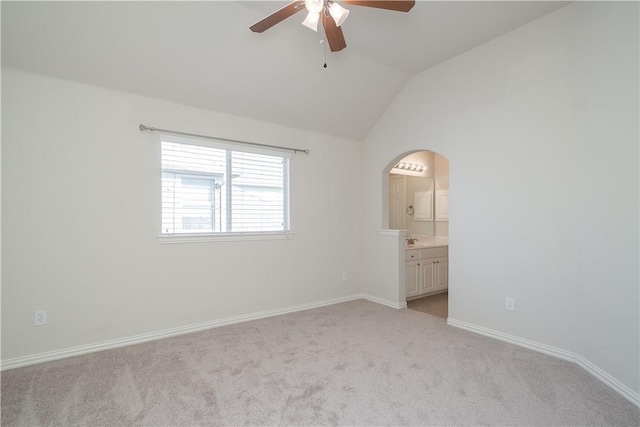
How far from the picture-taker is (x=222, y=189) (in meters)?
3.65

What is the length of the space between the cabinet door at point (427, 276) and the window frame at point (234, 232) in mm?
1951

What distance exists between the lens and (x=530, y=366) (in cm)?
257

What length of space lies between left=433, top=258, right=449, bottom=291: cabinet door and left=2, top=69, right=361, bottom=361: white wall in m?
2.35

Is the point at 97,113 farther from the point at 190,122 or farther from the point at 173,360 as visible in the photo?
the point at 173,360

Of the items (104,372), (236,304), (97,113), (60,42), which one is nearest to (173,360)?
(104,372)

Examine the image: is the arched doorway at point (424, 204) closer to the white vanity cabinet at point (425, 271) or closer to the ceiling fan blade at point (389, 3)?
the white vanity cabinet at point (425, 271)

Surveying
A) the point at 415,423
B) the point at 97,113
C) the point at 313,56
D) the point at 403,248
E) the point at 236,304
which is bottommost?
the point at 415,423

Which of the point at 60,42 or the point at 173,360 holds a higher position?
the point at 60,42

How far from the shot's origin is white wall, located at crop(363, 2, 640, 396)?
2.22m

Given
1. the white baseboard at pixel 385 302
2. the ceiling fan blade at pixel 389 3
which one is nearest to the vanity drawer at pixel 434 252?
the white baseboard at pixel 385 302

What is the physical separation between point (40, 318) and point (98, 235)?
0.78 meters

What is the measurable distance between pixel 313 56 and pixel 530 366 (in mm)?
3416

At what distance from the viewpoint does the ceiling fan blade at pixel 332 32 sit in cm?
219

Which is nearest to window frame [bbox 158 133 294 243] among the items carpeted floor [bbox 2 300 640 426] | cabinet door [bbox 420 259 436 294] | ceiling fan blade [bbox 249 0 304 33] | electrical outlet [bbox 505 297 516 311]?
carpeted floor [bbox 2 300 640 426]
